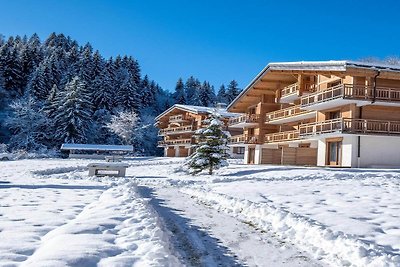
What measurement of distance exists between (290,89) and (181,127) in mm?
32469

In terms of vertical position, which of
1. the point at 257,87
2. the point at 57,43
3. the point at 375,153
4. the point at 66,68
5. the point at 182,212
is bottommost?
the point at 182,212

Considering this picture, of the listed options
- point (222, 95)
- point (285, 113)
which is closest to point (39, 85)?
point (222, 95)

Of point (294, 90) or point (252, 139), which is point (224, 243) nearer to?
point (294, 90)

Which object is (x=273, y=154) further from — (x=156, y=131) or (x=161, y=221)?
(x=156, y=131)

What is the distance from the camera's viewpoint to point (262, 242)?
23.4ft

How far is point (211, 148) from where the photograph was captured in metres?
26.1

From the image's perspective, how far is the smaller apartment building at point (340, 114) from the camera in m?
26.5

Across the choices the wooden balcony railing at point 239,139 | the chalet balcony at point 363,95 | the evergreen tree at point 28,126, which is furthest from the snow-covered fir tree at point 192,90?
the chalet balcony at point 363,95

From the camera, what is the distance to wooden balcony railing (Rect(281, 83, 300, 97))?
3492 cm

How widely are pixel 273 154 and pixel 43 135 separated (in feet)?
132

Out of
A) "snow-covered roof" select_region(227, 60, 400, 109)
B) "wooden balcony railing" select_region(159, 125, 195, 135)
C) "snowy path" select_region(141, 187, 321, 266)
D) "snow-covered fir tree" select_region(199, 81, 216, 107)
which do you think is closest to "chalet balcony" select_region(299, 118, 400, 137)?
"snow-covered roof" select_region(227, 60, 400, 109)

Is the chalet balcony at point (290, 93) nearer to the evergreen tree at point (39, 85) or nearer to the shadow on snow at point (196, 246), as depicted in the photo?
the shadow on snow at point (196, 246)

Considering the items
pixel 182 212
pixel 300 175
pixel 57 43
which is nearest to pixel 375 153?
pixel 300 175

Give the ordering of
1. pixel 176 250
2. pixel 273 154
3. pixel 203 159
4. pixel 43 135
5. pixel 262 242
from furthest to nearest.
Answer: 1. pixel 43 135
2. pixel 273 154
3. pixel 203 159
4. pixel 262 242
5. pixel 176 250
